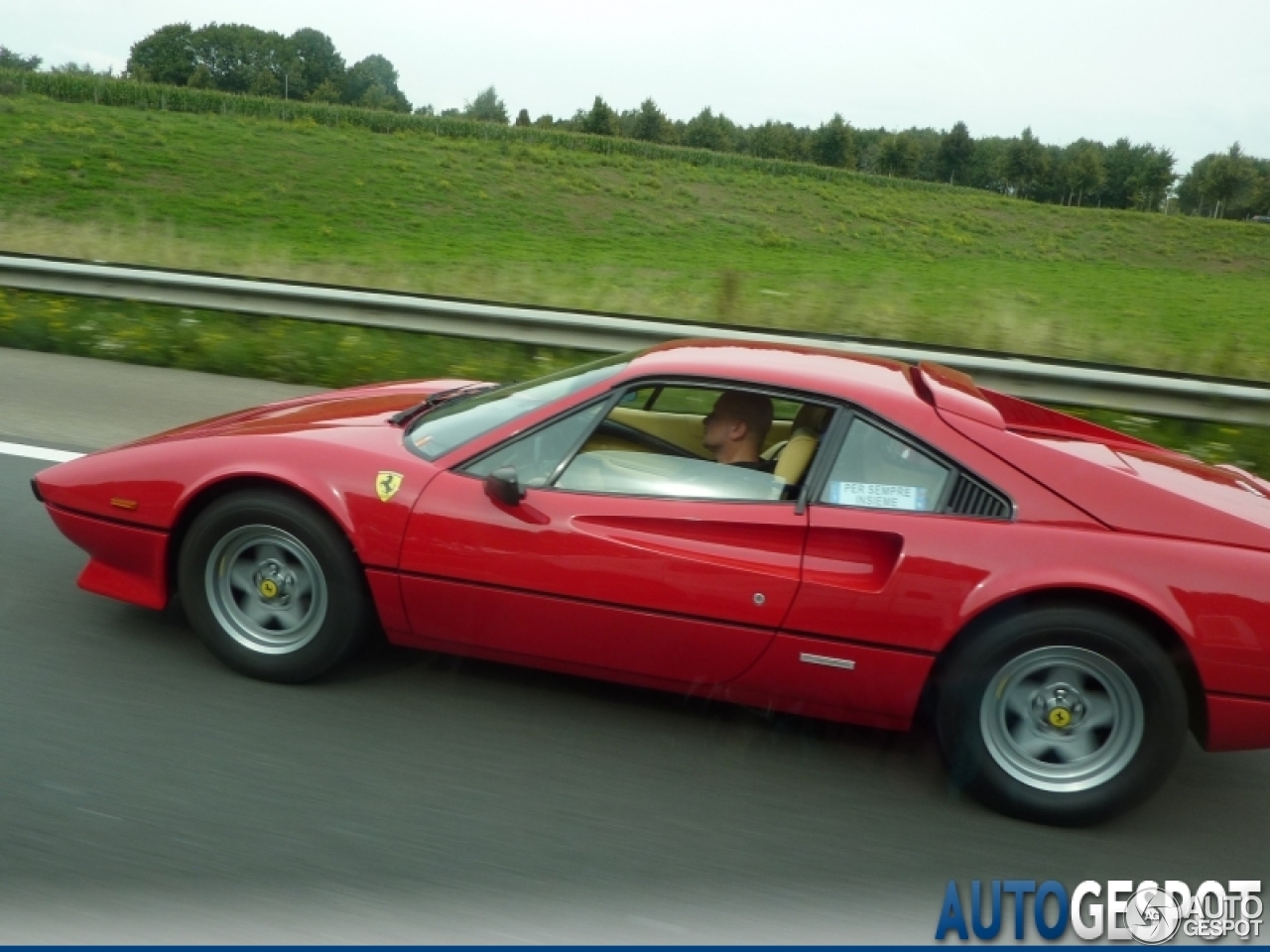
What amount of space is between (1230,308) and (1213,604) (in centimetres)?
1879

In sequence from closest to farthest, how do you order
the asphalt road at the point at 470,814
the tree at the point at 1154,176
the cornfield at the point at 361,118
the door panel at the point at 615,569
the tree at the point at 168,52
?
1. the asphalt road at the point at 470,814
2. the door panel at the point at 615,569
3. the cornfield at the point at 361,118
4. the tree at the point at 1154,176
5. the tree at the point at 168,52

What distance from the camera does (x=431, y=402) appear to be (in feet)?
15.3

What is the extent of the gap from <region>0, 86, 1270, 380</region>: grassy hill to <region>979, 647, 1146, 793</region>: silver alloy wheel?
6387 mm

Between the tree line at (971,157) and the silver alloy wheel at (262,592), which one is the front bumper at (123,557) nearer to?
the silver alloy wheel at (262,592)

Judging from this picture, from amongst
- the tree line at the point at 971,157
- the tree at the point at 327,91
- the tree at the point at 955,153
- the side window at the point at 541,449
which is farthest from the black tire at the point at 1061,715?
the tree at the point at 327,91

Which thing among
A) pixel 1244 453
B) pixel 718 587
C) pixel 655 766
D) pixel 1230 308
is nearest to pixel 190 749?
pixel 655 766

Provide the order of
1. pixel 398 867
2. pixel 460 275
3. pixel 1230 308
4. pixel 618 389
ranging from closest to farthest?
pixel 398 867 → pixel 618 389 → pixel 460 275 → pixel 1230 308

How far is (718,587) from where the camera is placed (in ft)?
12.0

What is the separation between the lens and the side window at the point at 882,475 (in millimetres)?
3680

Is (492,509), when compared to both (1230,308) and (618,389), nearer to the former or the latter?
(618,389)

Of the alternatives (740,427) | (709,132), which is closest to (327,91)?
(709,132)

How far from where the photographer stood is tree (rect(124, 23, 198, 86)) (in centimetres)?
9025

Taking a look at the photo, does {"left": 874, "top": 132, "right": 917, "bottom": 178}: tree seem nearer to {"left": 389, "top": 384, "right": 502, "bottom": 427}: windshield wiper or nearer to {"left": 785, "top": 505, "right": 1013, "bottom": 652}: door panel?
{"left": 389, "top": 384, "right": 502, "bottom": 427}: windshield wiper

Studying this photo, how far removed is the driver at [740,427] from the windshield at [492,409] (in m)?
0.36
